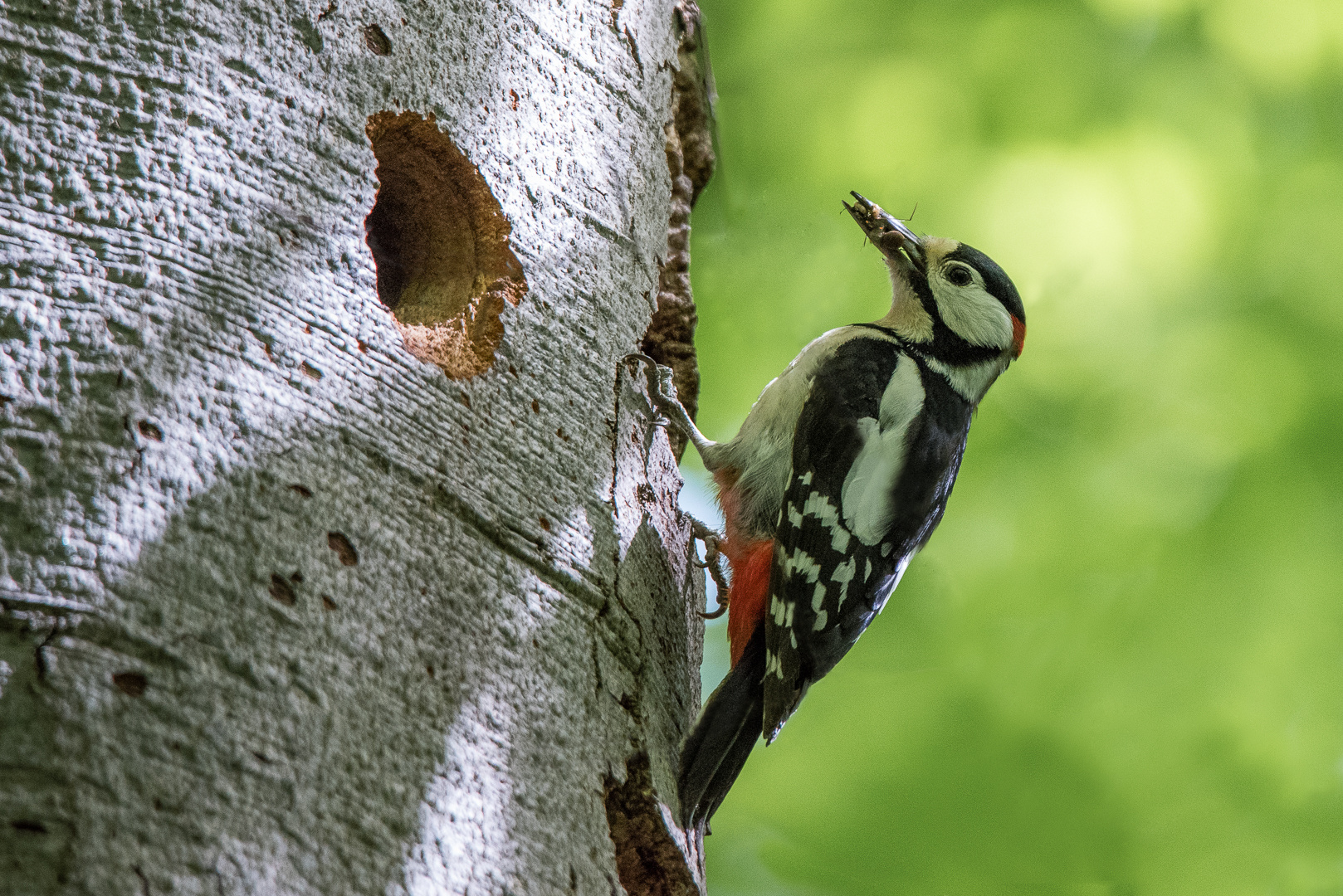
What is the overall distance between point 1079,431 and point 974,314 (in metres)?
0.41

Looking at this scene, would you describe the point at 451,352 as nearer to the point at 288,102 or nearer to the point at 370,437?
the point at 370,437

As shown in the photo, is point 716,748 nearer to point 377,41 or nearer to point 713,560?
point 713,560

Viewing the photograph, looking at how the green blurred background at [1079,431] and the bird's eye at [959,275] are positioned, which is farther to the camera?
the bird's eye at [959,275]

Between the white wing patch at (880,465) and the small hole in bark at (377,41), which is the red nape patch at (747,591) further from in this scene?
the small hole in bark at (377,41)

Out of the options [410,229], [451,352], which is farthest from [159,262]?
[410,229]

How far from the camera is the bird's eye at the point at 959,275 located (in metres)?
3.08

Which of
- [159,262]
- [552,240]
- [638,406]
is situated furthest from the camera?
[638,406]

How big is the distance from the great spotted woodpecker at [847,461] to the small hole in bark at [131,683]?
1.07m

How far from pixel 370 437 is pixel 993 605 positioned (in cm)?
200

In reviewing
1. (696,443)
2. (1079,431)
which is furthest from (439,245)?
(1079,431)

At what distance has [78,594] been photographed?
109cm

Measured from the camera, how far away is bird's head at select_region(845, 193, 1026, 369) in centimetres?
307

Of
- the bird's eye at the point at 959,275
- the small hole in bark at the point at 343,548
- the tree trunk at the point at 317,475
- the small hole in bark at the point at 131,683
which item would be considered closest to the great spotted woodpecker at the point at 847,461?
the bird's eye at the point at 959,275

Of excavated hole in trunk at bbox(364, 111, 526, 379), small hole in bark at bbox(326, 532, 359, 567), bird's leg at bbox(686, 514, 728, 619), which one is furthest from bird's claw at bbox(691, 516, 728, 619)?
small hole in bark at bbox(326, 532, 359, 567)
